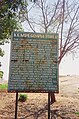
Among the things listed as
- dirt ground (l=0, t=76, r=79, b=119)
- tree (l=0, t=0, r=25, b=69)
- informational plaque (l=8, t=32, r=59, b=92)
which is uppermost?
tree (l=0, t=0, r=25, b=69)

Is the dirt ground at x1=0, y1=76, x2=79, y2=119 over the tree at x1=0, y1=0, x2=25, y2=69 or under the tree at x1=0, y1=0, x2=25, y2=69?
under

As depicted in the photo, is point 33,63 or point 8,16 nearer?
point 33,63

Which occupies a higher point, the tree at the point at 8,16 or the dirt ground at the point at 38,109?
the tree at the point at 8,16

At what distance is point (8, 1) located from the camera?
12906 mm

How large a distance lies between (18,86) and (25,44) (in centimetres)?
155

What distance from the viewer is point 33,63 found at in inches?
363

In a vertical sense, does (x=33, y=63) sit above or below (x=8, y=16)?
below

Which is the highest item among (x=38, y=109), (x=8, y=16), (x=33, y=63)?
(x=8, y=16)

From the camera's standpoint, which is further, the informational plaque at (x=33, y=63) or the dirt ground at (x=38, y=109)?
the dirt ground at (x=38, y=109)

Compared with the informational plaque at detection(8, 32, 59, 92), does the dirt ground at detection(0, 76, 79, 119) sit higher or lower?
lower

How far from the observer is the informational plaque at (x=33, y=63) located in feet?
29.8

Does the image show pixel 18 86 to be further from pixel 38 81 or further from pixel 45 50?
pixel 45 50

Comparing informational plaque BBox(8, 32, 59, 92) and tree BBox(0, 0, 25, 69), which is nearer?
informational plaque BBox(8, 32, 59, 92)

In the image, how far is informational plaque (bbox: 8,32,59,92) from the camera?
909cm
